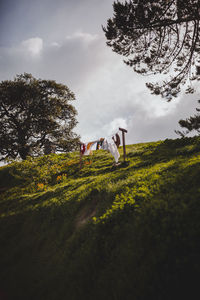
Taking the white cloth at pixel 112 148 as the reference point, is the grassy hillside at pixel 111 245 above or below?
below

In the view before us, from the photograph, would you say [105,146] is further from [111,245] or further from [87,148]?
[111,245]

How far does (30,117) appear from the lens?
20547 mm

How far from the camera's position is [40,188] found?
34.9 feet

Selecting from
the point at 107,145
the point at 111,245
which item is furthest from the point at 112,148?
the point at 111,245

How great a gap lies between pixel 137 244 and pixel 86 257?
152 centimetres

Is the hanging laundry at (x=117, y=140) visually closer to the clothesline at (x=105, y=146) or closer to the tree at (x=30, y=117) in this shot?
the clothesline at (x=105, y=146)

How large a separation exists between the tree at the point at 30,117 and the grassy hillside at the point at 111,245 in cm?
1491

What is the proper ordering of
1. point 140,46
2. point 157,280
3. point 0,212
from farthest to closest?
point 140,46 < point 0,212 < point 157,280

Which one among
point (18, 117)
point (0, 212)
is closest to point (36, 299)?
point (0, 212)

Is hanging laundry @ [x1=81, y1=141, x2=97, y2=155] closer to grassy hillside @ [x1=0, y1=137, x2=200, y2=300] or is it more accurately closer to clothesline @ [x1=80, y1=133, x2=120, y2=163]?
clothesline @ [x1=80, y1=133, x2=120, y2=163]

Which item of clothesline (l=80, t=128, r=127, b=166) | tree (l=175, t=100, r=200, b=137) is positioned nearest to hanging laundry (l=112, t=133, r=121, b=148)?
clothesline (l=80, t=128, r=127, b=166)

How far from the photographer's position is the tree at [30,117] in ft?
64.1

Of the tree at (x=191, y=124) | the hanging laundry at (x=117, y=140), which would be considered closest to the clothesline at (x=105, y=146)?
the hanging laundry at (x=117, y=140)

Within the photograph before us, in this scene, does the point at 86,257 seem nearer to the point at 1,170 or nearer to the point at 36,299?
the point at 36,299
